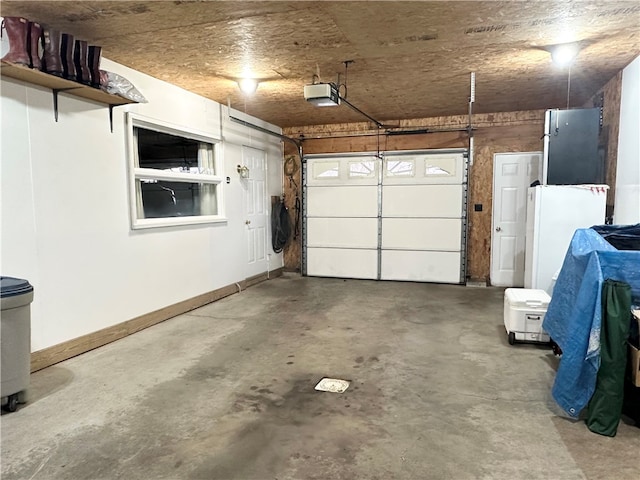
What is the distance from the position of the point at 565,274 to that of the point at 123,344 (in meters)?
3.74

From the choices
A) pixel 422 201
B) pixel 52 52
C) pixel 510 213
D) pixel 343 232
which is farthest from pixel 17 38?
pixel 510 213

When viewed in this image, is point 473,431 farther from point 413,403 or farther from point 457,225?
point 457,225

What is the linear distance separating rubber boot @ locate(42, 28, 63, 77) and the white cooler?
4.13m

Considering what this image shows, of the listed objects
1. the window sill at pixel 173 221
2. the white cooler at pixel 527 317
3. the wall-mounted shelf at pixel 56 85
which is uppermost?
the wall-mounted shelf at pixel 56 85

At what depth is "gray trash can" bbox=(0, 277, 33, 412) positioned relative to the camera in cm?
242

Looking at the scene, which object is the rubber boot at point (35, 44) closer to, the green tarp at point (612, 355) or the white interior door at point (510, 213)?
the green tarp at point (612, 355)

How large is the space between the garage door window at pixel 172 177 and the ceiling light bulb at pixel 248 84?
91 cm

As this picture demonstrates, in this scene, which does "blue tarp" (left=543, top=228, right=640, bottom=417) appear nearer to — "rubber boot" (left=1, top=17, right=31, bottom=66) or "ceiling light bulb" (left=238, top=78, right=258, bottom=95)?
"ceiling light bulb" (left=238, top=78, right=258, bottom=95)

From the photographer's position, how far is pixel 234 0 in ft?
8.51

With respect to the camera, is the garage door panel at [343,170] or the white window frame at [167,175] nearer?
the white window frame at [167,175]

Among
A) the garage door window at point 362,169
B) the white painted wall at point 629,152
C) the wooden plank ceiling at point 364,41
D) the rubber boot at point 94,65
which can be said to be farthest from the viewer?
the garage door window at point 362,169

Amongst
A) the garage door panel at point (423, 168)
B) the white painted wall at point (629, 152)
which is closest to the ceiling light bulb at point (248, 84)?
the garage door panel at point (423, 168)

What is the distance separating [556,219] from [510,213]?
233 cm

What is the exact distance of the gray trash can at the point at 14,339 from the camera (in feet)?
7.93
